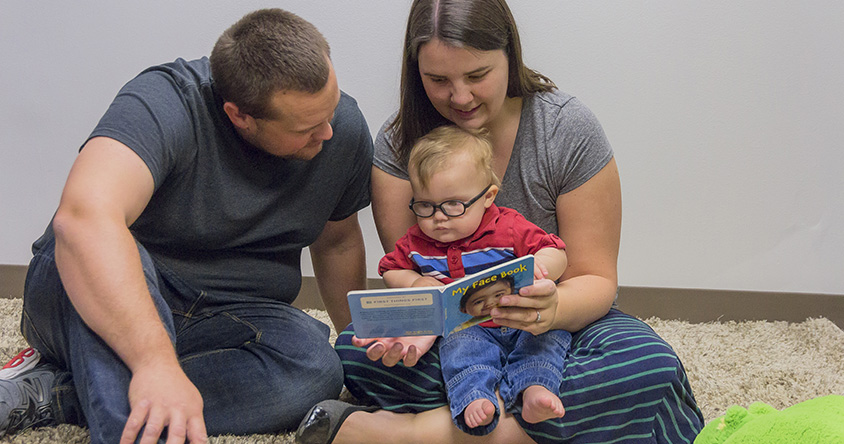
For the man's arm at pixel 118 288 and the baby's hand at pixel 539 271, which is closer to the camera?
the man's arm at pixel 118 288

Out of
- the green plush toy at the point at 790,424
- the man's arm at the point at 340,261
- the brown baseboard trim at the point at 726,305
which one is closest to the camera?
the green plush toy at the point at 790,424

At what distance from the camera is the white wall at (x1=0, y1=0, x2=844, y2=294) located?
2.04 meters

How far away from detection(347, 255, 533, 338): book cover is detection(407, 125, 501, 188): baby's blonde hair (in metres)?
0.27

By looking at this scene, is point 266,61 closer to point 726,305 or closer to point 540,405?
point 540,405

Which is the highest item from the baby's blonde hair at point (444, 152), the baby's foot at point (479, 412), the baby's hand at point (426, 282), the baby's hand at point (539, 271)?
the baby's blonde hair at point (444, 152)

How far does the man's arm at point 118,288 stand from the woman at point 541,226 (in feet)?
1.06

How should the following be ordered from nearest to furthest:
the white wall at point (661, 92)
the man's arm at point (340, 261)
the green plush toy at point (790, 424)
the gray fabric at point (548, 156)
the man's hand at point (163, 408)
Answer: the green plush toy at point (790, 424), the man's hand at point (163, 408), the gray fabric at point (548, 156), the man's arm at point (340, 261), the white wall at point (661, 92)

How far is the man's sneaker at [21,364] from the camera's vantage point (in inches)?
56.1

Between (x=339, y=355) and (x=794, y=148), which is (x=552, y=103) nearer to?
(x=339, y=355)

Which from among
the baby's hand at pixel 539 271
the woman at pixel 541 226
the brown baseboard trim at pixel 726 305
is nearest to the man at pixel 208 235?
the woman at pixel 541 226


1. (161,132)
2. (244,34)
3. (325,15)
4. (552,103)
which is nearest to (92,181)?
(161,132)

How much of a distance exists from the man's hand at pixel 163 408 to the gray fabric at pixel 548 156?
0.71m

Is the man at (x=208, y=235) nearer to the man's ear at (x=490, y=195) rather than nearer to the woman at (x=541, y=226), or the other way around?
the woman at (x=541, y=226)

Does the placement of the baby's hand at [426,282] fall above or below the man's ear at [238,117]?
below
